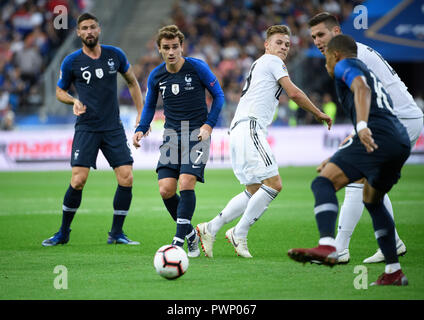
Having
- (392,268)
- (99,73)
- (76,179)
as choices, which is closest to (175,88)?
(99,73)

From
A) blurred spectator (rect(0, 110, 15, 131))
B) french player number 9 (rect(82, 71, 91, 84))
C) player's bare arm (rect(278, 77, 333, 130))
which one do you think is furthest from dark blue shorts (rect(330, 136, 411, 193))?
blurred spectator (rect(0, 110, 15, 131))

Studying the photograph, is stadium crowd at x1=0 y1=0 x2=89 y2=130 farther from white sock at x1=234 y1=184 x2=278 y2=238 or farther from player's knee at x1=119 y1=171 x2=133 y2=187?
white sock at x1=234 y1=184 x2=278 y2=238

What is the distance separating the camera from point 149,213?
1220 centimetres

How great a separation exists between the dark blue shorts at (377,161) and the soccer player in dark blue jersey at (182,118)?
212 cm

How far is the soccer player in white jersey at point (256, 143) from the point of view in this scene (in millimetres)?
7734

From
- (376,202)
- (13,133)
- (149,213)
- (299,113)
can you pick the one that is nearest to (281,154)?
(299,113)

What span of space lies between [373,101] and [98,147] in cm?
409

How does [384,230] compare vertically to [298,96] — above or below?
below

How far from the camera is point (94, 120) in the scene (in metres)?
8.95

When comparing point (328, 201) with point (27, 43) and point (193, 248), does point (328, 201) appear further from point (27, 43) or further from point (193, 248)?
point (27, 43)

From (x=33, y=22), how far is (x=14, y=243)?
20.5 m

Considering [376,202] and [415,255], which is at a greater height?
[376,202]

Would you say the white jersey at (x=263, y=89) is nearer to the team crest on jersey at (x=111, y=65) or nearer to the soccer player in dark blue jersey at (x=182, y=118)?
the soccer player in dark blue jersey at (x=182, y=118)
